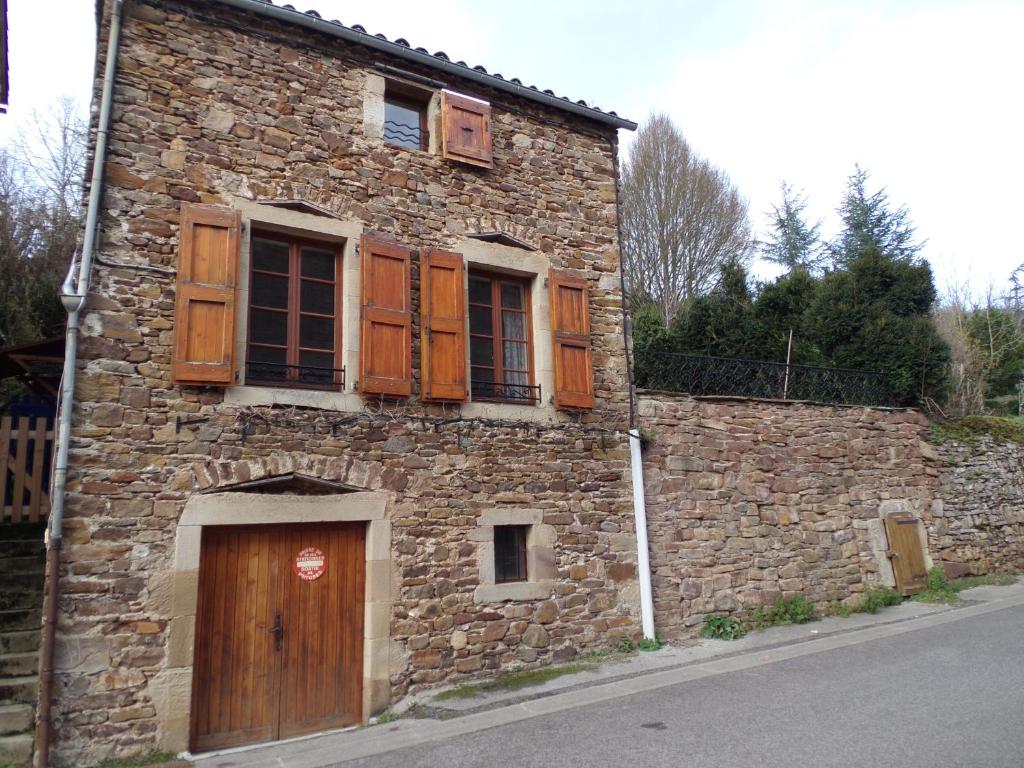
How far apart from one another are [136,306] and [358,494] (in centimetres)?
236

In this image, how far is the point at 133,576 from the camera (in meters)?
5.07

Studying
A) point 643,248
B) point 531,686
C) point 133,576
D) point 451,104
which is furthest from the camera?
point 643,248

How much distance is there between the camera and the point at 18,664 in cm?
530

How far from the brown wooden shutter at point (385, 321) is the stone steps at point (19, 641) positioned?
3.26 m

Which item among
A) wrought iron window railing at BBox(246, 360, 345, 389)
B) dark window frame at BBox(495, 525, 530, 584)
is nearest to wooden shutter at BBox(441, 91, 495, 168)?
wrought iron window railing at BBox(246, 360, 345, 389)

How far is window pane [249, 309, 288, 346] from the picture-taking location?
602cm

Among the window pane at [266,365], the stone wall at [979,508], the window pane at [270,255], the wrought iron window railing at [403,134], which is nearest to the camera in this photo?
the window pane at [266,365]

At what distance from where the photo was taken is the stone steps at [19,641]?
5406 millimetres

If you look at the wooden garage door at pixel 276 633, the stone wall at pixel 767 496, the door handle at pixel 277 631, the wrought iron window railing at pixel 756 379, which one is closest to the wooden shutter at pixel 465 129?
the wrought iron window railing at pixel 756 379

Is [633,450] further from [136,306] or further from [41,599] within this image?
[41,599]

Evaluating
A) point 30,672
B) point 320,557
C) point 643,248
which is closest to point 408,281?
point 320,557

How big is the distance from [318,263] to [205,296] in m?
1.17

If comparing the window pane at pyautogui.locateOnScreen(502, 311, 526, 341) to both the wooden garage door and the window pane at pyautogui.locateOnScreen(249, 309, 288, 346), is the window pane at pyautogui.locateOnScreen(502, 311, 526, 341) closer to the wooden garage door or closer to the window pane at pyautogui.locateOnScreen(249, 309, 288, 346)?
the window pane at pyautogui.locateOnScreen(249, 309, 288, 346)

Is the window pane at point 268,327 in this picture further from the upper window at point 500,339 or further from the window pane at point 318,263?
the upper window at point 500,339
